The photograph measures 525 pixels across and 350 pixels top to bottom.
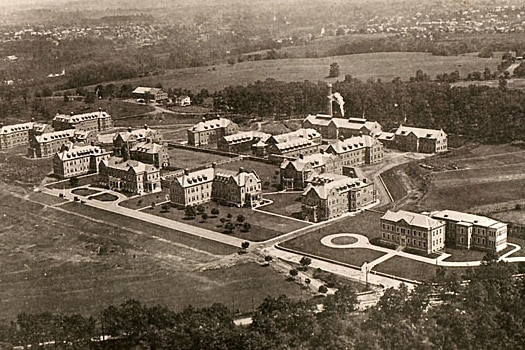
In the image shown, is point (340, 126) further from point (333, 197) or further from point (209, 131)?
point (333, 197)

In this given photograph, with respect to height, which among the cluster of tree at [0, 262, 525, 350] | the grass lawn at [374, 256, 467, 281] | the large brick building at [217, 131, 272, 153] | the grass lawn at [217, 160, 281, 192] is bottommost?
the grass lawn at [374, 256, 467, 281]

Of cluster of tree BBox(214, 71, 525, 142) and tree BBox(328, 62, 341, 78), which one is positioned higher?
tree BBox(328, 62, 341, 78)

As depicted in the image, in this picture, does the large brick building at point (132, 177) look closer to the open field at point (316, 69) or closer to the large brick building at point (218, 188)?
the large brick building at point (218, 188)

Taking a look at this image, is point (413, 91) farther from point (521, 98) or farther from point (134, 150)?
point (134, 150)

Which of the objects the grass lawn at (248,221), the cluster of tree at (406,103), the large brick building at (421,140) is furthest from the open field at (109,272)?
the cluster of tree at (406,103)

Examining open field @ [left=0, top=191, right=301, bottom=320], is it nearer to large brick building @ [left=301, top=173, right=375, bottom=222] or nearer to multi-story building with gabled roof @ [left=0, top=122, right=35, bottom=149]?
large brick building @ [left=301, top=173, right=375, bottom=222]

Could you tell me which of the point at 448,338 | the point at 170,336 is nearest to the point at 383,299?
the point at 448,338

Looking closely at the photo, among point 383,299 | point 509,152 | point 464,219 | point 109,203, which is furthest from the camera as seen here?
point 509,152

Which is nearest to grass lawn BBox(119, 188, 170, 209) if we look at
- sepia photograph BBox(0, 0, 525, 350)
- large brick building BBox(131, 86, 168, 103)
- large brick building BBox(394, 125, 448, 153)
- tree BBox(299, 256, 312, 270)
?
sepia photograph BBox(0, 0, 525, 350)
